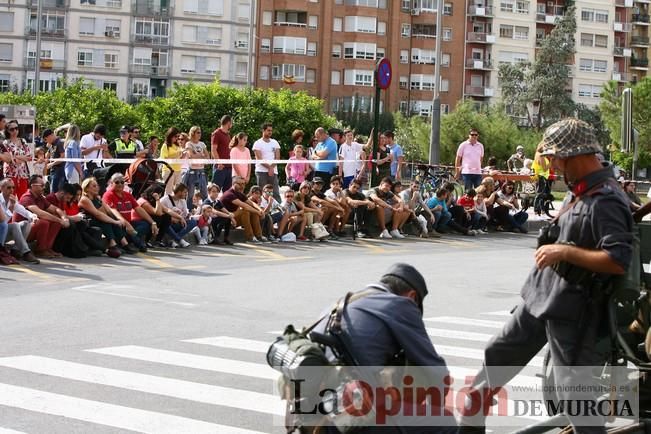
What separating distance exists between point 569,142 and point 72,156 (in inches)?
690

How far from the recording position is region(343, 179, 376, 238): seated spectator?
80.1 ft

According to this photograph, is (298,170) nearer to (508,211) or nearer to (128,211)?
(508,211)

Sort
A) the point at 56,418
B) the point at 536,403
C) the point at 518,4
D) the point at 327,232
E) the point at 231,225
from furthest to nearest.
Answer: the point at 518,4
the point at 327,232
the point at 231,225
the point at 536,403
the point at 56,418

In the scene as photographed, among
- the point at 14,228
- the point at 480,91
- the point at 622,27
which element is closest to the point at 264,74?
the point at 480,91

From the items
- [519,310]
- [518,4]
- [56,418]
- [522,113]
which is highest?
[518,4]

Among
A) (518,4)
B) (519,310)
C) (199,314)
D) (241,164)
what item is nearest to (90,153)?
(241,164)

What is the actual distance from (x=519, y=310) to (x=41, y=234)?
12826 mm

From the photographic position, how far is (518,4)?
119938mm

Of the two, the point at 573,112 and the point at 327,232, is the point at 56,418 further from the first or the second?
the point at 573,112

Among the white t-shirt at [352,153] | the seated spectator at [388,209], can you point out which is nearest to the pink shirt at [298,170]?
the white t-shirt at [352,153]

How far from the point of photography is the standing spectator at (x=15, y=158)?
2094 centimetres

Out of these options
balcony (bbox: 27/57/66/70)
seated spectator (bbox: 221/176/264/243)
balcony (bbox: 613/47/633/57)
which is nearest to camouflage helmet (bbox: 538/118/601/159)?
seated spectator (bbox: 221/176/264/243)

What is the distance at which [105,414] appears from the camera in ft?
27.6

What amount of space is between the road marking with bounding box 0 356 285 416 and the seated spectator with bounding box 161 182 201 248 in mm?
10227
